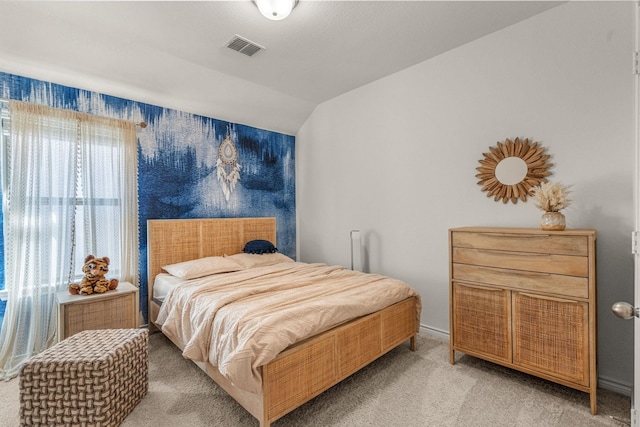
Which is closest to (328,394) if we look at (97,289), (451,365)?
(451,365)

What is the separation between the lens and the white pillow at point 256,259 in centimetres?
353

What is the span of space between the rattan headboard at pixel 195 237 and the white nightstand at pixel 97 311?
1.62 ft

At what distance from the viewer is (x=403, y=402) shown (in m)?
2.03

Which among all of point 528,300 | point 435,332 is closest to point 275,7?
point 528,300

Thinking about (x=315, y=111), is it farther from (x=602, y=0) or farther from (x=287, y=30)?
(x=602, y=0)

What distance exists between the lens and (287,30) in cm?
258

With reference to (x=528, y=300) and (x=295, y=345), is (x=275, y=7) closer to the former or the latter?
(x=295, y=345)

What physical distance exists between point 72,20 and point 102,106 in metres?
0.83

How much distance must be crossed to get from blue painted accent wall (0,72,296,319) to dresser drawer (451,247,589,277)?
2726 millimetres

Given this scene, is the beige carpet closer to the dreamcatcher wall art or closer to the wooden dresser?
the wooden dresser

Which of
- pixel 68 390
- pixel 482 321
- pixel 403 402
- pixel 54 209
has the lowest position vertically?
pixel 403 402

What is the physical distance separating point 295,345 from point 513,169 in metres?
2.28

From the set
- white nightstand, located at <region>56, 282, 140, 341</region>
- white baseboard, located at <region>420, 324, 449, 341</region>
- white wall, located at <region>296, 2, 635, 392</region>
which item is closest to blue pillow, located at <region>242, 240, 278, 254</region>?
white wall, located at <region>296, 2, 635, 392</region>

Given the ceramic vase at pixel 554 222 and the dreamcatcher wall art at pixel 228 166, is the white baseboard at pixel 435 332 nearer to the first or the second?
the ceramic vase at pixel 554 222
